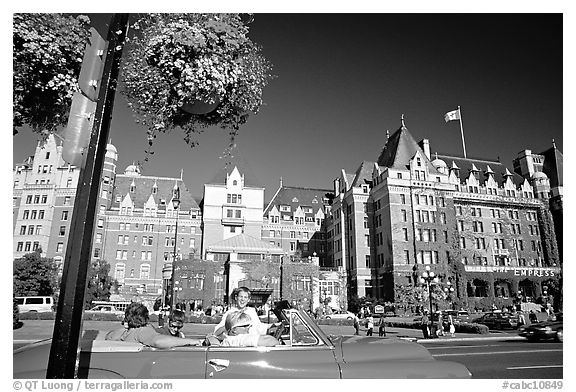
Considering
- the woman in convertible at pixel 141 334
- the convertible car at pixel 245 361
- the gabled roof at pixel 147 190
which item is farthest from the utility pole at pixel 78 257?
the gabled roof at pixel 147 190

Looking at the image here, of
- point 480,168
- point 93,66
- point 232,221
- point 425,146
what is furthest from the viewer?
point 232,221

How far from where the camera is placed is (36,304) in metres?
25.9

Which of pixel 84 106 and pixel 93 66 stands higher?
pixel 93 66

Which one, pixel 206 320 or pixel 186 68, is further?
pixel 206 320

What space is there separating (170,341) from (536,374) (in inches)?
235

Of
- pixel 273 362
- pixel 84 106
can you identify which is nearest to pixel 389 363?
pixel 273 362

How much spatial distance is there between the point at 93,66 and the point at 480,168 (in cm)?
4657

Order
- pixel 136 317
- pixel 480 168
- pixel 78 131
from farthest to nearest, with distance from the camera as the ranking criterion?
1. pixel 480 168
2. pixel 136 317
3. pixel 78 131

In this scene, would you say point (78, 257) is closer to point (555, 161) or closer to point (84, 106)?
point (84, 106)

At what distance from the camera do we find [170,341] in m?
3.05

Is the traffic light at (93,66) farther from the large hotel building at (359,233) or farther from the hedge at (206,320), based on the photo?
the large hotel building at (359,233)

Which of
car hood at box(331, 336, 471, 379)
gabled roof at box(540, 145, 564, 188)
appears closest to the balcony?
gabled roof at box(540, 145, 564, 188)

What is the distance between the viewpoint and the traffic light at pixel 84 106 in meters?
2.66
